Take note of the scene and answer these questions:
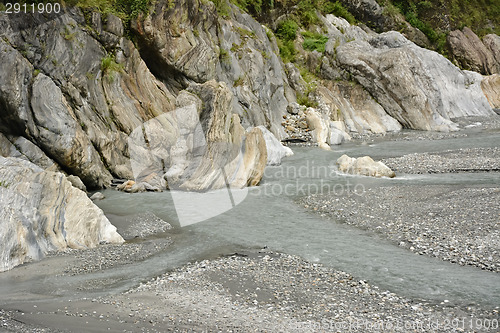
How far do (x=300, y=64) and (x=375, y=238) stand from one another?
34646 millimetres

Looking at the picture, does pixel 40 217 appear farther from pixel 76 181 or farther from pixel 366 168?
pixel 366 168

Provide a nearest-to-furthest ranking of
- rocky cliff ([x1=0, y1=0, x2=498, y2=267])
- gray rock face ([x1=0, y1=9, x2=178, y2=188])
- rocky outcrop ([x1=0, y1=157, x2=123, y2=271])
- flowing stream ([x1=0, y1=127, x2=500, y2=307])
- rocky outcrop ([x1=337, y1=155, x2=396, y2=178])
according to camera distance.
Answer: flowing stream ([x1=0, y1=127, x2=500, y2=307]) → rocky outcrop ([x1=0, y1=157, x2=123, y2=271]) → gray rock face ([x1=0, y1=9, x2=178, y2=188]) → rocky cliff ([x1=0, y1=0, x2=498, y2=267]) → rocky outcrop ([x1=337, y1=155, x2=396, y2=178])

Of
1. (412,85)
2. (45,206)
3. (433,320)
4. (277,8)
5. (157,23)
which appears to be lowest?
(433,320)

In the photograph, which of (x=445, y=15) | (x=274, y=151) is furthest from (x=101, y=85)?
(x=445, y=15)

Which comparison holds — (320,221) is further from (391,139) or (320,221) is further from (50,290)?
(391,139)

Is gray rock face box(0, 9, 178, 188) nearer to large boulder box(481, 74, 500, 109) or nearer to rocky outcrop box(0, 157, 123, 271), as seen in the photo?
rocky outcrop box(0, 157, 123, 271)

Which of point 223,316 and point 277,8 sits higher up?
point 277,8

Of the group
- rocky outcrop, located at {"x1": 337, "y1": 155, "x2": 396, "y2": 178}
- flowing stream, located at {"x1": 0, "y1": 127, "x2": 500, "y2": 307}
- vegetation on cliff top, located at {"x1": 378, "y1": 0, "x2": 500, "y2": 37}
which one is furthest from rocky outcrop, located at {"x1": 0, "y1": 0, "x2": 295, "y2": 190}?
vegetation on cliff top, located at {"x1": 378, "y1": 0, "x2": 500, "y2": 37}

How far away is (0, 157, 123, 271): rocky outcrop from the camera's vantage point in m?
11.7

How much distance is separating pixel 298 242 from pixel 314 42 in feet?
125

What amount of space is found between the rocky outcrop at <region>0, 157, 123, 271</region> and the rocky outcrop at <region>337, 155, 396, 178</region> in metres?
13.5

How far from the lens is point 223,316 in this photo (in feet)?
29.2

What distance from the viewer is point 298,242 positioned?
45.9ft

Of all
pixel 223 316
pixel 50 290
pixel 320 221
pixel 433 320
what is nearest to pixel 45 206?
pixel 50 290
